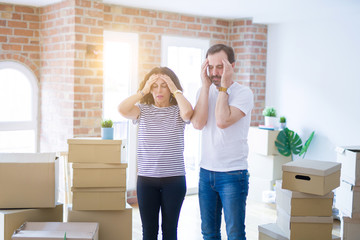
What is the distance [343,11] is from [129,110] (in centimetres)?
316

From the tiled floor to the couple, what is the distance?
62.8 inches

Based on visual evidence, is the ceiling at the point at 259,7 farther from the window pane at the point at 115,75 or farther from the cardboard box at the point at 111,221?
the cardboard box at the point at 111,221

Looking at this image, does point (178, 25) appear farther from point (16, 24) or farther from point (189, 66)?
point (16, 24)

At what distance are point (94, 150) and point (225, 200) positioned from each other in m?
0.89

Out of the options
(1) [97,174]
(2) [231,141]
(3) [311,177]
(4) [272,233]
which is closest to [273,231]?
(4) [272,233]

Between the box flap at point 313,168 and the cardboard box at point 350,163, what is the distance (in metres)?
0.39

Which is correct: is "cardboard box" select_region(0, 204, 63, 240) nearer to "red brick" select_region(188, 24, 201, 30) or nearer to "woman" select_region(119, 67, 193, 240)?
"woman" select_region(119, 67, 193, 240)

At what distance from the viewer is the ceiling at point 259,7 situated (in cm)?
452

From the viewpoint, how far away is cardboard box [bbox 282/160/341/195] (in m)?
2.78

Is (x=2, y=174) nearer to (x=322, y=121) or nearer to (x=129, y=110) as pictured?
(x=129, y=110)

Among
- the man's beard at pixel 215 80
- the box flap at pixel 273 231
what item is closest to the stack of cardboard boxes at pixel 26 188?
the man's beard at pixel 215 80

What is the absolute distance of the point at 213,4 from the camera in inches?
187

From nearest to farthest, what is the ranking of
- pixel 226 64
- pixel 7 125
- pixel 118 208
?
1. pixel 226 64
2. pixel 118 208
3. pixel 7 125

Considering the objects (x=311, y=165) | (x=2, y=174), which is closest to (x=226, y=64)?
(x=311, y=165)
